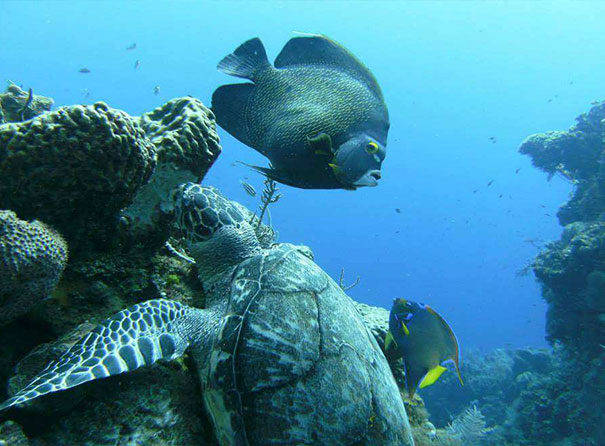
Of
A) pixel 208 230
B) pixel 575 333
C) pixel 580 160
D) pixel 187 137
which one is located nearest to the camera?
pixel 208 230

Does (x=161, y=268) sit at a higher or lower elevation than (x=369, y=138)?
lower

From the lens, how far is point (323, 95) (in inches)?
77.8

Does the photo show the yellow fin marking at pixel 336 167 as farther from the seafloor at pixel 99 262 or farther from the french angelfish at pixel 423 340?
the french angelfish at pixel 423 340

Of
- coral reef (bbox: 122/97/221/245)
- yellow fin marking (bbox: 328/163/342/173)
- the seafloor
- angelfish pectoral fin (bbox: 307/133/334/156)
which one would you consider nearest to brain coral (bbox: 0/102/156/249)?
the seafloor

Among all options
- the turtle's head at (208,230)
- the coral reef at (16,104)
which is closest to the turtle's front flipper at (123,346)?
the turtle's head at (208,230)

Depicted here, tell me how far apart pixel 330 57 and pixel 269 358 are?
1939mm

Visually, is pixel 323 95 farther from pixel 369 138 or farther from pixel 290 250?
pixel 290 250

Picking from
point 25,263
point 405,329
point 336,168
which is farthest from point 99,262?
point 405,329

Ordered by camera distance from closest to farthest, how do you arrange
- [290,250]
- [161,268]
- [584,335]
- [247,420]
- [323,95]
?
[247,420] < [323,95] < [290,250] < [161,268] < [584,335]

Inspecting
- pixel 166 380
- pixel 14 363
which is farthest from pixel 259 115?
pixel 14 363

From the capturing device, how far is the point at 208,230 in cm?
260

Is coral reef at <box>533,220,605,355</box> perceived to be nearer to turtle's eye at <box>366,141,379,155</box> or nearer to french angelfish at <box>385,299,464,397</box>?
french angelfish at <box>385,299,464,397</box>

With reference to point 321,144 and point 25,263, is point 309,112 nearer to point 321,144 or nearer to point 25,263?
point 321,144

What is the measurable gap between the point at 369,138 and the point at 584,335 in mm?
11040
